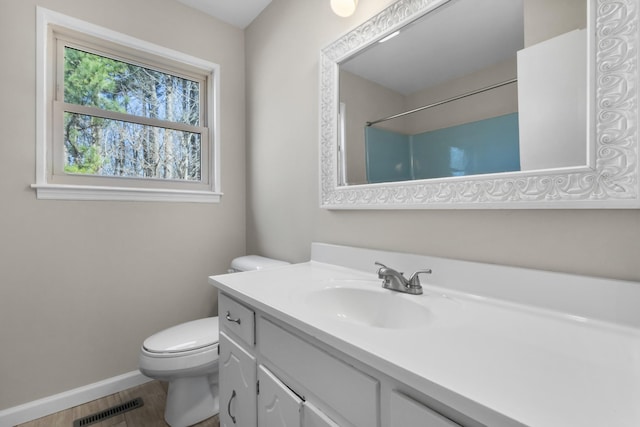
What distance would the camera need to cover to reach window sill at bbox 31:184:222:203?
1526mm

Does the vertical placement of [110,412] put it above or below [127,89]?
below

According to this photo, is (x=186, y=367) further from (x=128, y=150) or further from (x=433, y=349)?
(x=128, y=150)

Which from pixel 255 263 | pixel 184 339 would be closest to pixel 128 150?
pixel 255 263

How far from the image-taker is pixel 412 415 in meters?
0.51

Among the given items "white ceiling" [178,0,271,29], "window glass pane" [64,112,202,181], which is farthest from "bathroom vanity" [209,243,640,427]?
"white ceiling" [178,0,271,29]

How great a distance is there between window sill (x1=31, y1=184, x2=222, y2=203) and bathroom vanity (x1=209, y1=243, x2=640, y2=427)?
100 cm

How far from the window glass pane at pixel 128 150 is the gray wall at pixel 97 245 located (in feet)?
0.65

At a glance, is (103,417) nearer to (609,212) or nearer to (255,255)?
(255,255)

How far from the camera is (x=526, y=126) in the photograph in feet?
2.76

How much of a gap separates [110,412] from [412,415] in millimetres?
1782

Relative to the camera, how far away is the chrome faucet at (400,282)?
971 mm

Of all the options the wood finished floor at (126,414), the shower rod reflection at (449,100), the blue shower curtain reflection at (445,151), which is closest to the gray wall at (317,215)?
the blue shower curtain reflection at (445,151)

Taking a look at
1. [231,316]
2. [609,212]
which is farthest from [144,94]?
[609,212]

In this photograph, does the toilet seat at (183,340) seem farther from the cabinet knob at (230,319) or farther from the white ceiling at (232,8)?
the white ceiling at (232,8)
